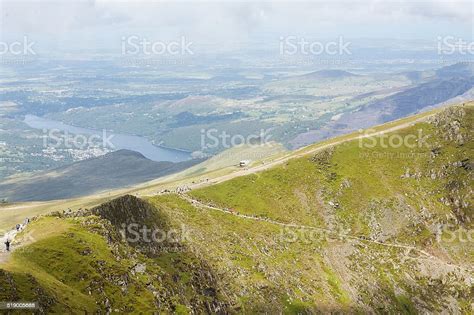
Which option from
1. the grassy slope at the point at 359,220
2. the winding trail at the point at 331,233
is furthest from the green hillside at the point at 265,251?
the winding trail at the point at 331,233

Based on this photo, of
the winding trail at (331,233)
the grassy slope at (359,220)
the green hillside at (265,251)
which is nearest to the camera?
the green hillside at (265,251)

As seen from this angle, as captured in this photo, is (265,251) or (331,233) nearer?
(265,251)

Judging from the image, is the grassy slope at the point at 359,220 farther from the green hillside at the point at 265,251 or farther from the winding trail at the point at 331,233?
the winding trail at the point at 331,233

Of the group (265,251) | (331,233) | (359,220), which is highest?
(265,251)

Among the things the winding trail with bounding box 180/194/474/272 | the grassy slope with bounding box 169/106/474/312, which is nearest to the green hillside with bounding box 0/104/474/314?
the grassy slope with bounding box 169/106/474/312

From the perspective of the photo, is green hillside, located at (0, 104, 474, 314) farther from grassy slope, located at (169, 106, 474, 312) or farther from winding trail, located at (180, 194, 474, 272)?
winding trail, located at (180, 194, 474, 272)

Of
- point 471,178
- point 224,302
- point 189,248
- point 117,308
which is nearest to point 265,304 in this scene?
point 224,302

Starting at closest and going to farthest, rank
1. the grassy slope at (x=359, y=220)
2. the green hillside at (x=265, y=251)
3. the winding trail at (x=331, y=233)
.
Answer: the green hillside at (x=265, y=251) < the grassy slope at (x=359, y=220) < the winding trail at (x=331, y=233)

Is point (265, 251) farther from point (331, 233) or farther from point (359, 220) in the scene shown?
point (359, 220)

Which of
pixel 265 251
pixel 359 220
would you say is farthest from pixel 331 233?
pixel 265 251
